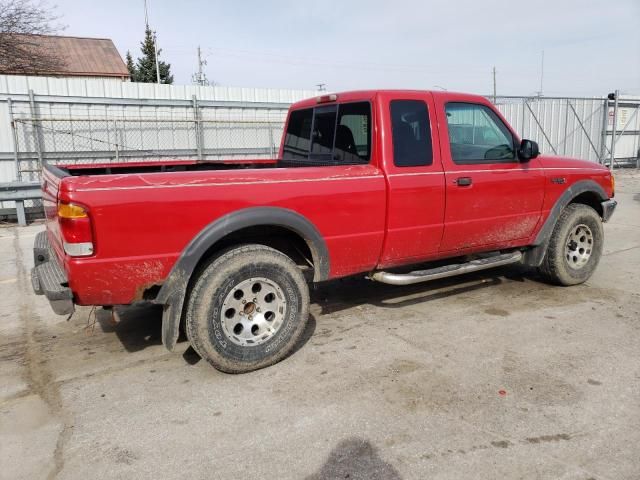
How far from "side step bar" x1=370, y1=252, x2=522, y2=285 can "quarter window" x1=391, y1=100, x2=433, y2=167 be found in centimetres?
91

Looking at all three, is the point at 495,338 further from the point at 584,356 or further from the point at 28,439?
the point at 28,439

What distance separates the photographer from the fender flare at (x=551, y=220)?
5148mm

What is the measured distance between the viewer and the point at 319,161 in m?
4.70

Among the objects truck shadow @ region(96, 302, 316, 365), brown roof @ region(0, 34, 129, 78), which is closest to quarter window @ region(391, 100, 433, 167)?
truck shadow @ region(96, 302, 316, 365)

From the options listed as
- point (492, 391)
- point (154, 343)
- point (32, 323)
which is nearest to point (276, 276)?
point (154, 343)

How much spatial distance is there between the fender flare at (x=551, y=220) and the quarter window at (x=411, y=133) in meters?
1.70

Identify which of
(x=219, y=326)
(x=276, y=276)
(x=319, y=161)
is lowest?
(x=219, y=326)

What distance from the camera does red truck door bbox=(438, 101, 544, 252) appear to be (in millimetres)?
4406

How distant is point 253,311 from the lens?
11.8 feet

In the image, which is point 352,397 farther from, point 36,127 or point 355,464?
point 36,127

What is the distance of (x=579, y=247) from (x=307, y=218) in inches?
135

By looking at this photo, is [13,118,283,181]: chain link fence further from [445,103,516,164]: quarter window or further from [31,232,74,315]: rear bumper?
[445,103,516,164]: quarter window

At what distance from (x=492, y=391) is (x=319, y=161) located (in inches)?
97.3

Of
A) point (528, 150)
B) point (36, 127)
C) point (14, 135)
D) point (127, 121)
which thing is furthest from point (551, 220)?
point (36, 127)
